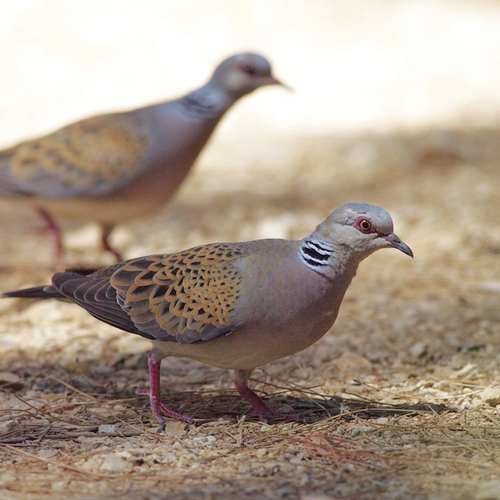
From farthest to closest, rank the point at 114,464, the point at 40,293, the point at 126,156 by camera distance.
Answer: the point at 126,156 < the point at 40,293 < the point at 114,464

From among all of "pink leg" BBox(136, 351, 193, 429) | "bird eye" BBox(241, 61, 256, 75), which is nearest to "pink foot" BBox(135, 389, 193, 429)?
"pink leg" BBox(136, 351, 193, 429)

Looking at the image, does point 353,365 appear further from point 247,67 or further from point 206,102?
point 247,67

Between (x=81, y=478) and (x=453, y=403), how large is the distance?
5.46 ft

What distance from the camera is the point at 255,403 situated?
142 inches

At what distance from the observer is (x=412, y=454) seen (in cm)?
306

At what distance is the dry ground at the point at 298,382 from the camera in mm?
2920

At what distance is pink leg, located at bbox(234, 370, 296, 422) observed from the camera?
3.58 meters

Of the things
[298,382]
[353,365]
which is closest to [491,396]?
[353,365]

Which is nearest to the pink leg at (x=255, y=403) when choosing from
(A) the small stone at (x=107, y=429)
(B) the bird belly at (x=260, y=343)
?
(B) the bird belly at (x=260, y=343)

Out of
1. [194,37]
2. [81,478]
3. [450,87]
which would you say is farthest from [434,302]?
[194,37]

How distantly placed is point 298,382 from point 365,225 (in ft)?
3.73

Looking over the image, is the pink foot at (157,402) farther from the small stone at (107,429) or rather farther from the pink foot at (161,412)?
the small stone at (107,429)

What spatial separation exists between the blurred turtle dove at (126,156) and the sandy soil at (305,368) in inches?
25.3

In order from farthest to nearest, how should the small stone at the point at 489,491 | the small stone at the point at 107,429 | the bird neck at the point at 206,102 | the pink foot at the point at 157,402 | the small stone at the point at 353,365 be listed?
1. the bird neck at the point at 206,102
2. the small stone at the point at 353,365
3. the pink foot at the point at 157,402
4. the small stone at the point at 107,429
5. the small stone at the point at 489,491
